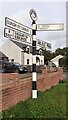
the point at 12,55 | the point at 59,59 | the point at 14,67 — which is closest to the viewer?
the point at 14,67

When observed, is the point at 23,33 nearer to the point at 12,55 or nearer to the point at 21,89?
the point at 21,89

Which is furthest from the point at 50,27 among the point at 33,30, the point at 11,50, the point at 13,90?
the point at 11,50

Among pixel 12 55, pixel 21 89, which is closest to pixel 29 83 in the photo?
pixel 21 89

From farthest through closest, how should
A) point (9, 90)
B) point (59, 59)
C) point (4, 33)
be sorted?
point (59, 59), point (4, 33), point (9, 90)

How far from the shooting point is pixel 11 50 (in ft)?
206

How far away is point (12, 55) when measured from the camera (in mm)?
62156

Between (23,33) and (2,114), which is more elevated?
(23,33)

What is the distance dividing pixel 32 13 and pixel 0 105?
13.6 ft

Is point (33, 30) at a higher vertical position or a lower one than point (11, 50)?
higher

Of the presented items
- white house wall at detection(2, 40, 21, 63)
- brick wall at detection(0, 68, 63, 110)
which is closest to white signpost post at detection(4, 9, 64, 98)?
brick wall at detection(0, 68, 63, 110)

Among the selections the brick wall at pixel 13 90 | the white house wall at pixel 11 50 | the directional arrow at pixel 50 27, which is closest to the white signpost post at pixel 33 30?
the directional arrow at pixel 50 27

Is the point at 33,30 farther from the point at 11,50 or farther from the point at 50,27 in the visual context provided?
the point at 11,50

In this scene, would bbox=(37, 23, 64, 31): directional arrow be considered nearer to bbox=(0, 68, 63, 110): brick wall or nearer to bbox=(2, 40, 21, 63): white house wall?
bbox=(0, 68, 63, 110): brick wall

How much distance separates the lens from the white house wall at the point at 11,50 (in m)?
61.2
